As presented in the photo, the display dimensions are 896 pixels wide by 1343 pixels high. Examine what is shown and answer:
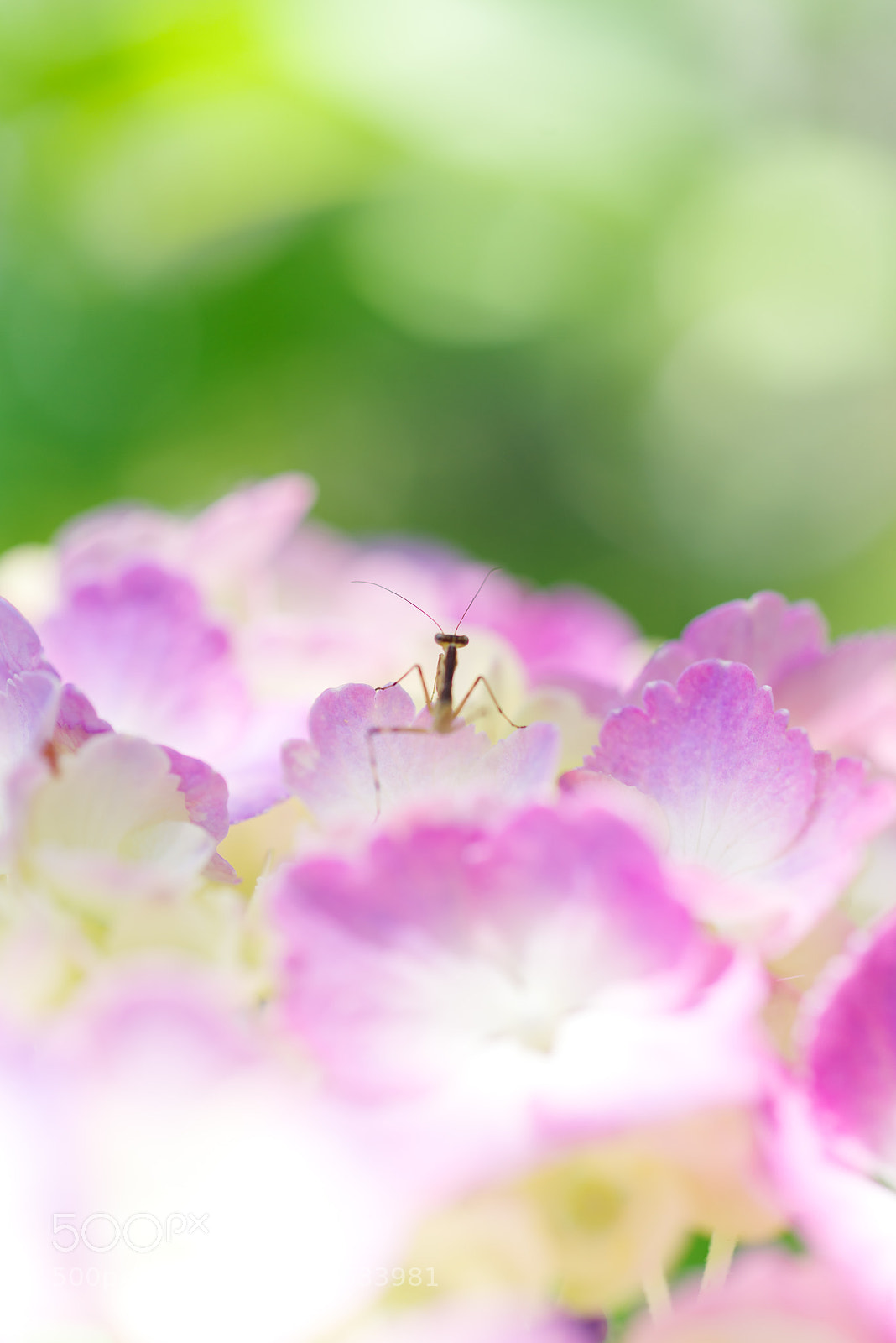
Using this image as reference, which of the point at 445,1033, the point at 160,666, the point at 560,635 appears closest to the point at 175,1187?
the point at 445,1033

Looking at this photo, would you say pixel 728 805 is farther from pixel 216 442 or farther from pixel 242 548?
pixel 216 442

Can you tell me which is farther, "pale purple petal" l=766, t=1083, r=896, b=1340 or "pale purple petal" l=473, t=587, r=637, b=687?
"pale purple petal" l=473, t=587, r=637, b=687

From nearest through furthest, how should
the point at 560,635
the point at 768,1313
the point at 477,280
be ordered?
the point at 768,1313
the point at 560,635
the point at 477,280

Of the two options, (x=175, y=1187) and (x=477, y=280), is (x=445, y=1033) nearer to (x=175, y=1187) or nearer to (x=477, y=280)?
(x=175, y=1187)

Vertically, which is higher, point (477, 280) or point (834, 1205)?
point (477, 280)

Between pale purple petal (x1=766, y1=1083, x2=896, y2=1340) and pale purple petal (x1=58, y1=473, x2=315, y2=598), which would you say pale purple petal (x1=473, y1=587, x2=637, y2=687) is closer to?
pale purple petal (x1=58, y1=473, x2=315, y2=598)

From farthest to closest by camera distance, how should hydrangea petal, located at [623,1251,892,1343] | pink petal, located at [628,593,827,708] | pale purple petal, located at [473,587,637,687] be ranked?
1. pale purple petal, located at [473,587,637,687]
2. pink petal, located at [628,593,827,708]
3. hydrangea petal, located at [623,1251,892,1343]

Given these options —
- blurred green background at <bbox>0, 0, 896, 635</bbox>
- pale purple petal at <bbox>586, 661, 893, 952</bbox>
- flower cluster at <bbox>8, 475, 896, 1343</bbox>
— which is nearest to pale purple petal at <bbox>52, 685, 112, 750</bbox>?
flower cluster at <bbox>8, 475, 896, 1343</bbox>
